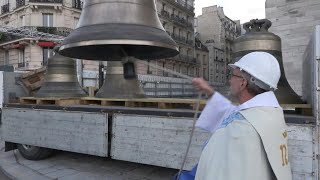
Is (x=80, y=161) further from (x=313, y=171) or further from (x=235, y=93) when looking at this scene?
(x=235, y=93)

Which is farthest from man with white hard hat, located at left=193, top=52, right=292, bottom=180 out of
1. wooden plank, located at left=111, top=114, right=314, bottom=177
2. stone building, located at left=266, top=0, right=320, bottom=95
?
stone building, located at left=266, top=0, right=320, bottom=95

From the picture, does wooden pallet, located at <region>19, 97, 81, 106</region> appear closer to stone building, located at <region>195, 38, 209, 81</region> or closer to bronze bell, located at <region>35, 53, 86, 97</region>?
bronze bell, located at <region>35, 53, 86, 97</region>

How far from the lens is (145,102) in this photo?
5355 mm

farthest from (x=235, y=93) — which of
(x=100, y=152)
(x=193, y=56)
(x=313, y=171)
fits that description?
(x=193, y=56)

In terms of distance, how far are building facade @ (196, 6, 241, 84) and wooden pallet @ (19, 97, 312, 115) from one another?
5434cm

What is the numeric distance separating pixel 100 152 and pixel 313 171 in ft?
10.5

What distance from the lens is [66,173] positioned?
5.80 m

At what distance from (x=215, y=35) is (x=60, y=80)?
5750 centimetres

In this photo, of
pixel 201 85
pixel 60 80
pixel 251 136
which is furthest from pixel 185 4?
pixel 251 136

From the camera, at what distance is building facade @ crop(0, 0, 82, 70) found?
1252 inches

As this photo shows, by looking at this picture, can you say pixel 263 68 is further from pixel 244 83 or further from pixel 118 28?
pixel 118 28

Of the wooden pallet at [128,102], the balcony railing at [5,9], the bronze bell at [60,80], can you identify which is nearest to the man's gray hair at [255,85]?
the wooden pallet at [128,102]

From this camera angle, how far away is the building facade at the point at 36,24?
31.8 meters

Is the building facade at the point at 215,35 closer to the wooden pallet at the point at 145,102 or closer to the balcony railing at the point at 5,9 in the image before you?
the balcony railing at the point at 5,9
